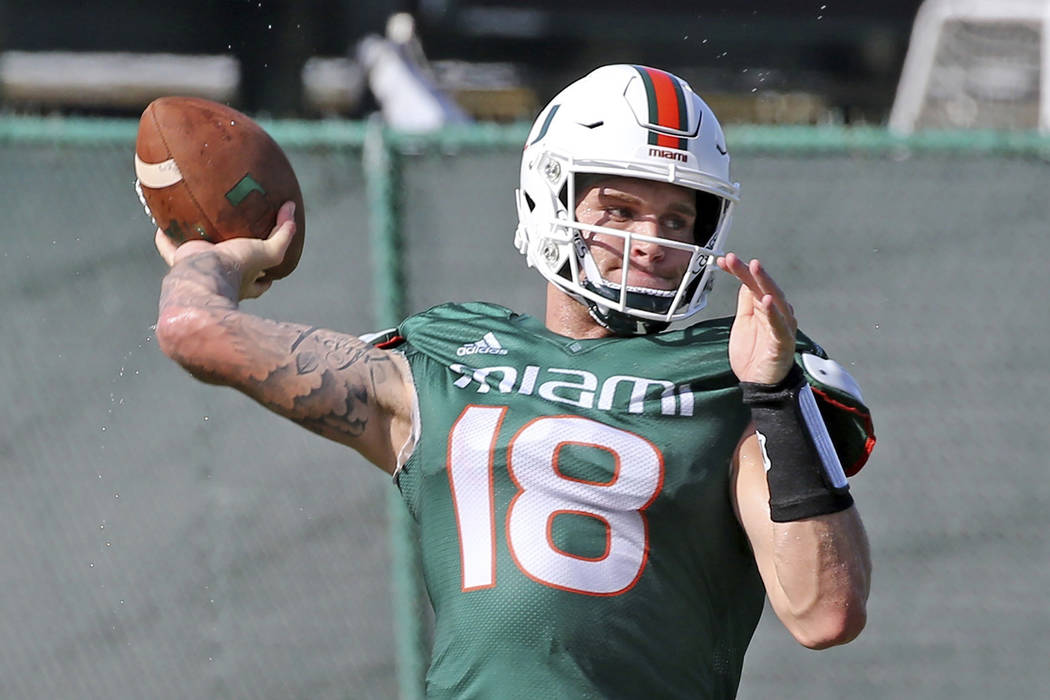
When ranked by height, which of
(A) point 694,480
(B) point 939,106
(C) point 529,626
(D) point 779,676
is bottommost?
(D) point 779,676

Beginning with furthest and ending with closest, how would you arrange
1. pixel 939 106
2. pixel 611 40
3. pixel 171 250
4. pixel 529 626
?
pixel 611 40 < pixel 939 106 < pixel 171 250 < pixel 529 626

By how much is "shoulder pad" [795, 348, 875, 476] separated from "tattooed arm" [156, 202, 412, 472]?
75 cm

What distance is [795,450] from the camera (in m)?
2.09

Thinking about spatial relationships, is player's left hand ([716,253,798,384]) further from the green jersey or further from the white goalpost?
the white goalpost

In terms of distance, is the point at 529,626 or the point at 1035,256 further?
the point at 1035,256

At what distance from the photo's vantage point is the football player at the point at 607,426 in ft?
7.02

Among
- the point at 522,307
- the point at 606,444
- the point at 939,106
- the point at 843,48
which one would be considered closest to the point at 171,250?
the point at 606,444

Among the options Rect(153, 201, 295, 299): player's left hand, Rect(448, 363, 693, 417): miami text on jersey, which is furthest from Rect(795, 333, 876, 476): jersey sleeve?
Rect(153, 201, 295, 299): player's left hand

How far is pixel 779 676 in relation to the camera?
4602mm

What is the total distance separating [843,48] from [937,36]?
11.2ft

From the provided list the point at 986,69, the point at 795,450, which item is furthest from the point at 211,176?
the point at 986,69

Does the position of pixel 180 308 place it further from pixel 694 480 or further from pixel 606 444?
pixel 694 480

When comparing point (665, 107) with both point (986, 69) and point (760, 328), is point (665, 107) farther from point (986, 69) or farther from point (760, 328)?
point (986, 69)

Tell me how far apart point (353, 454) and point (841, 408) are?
259cm
